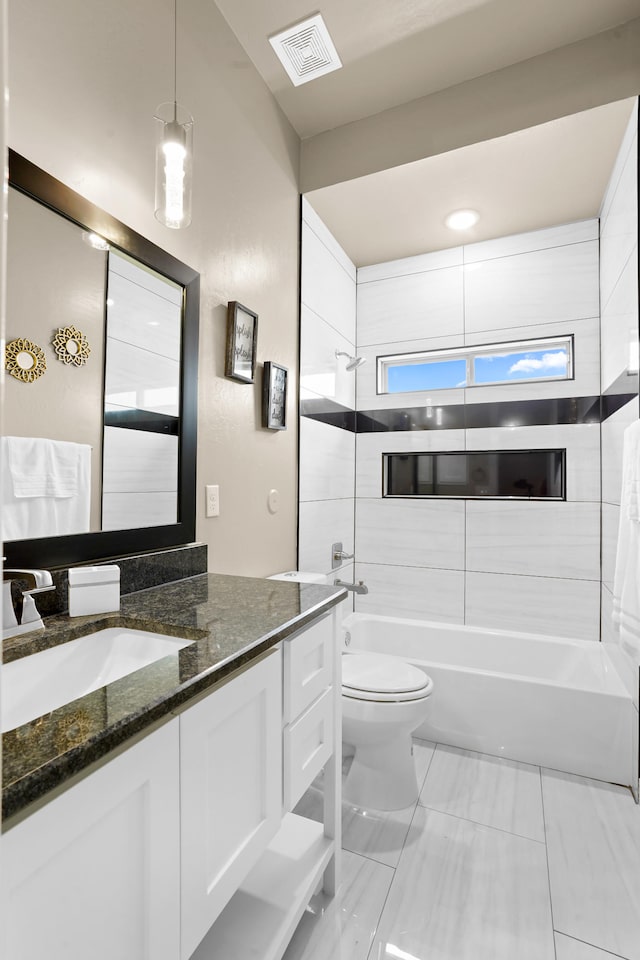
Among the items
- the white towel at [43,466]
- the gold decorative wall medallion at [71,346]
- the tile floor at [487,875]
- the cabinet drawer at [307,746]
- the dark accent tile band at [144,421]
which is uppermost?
the gold decorative wall medallion at [71,346]

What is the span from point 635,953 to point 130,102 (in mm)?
2623

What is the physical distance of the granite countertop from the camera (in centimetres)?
61

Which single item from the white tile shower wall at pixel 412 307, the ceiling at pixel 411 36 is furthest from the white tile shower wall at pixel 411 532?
the ceiling at pixel 411 36

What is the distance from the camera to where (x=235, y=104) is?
2.01 metres

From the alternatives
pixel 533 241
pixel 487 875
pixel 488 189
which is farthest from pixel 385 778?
pixel 533 241

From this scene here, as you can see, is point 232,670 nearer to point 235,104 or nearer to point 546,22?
point 235,104

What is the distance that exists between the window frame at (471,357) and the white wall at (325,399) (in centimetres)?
20

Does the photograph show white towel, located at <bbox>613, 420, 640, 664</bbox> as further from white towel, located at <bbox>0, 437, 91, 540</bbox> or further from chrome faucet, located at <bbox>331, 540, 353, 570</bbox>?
white towel, located at <bbox>0, 437, 91, 540</bbox>

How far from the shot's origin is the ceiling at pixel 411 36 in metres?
1.87

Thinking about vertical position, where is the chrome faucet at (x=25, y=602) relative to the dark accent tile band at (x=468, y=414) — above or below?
below

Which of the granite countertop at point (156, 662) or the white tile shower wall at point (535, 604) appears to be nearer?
the granite countertop at point (156, 662)

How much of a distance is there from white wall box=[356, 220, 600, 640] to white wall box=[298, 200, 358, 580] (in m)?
0.16

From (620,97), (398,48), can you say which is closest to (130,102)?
(398,48)

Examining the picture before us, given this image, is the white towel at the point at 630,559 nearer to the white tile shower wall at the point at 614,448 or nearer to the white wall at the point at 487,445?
the white tile shower wall at the point at 614,448
